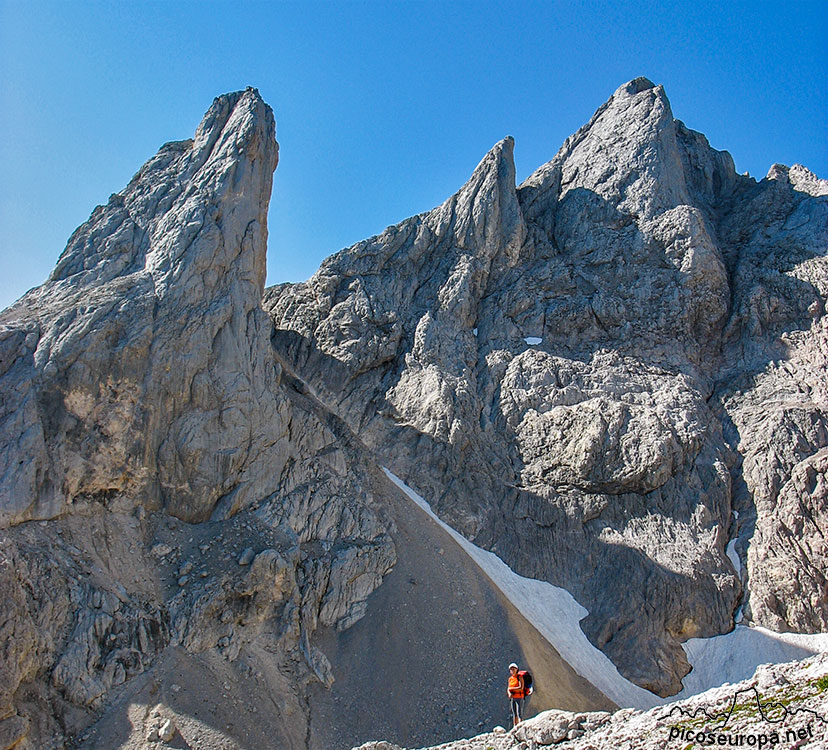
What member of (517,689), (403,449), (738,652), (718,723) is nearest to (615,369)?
(403,449)

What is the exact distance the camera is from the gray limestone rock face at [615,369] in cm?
2966

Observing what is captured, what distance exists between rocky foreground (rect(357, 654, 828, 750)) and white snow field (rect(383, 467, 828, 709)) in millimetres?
15506

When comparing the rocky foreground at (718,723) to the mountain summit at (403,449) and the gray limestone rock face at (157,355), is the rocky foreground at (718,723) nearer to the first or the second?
the mountain summit at (403,449)

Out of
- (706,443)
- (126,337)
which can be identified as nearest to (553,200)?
(706,443)

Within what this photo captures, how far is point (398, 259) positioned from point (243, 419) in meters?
19.0

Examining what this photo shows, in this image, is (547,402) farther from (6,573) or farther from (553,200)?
(6,573)

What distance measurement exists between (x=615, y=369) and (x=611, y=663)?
16.0 meters

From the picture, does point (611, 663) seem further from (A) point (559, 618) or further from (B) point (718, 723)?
(B) point (718, 723)

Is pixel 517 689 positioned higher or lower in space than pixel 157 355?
lower

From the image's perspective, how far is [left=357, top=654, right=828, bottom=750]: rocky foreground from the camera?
9.09 meters

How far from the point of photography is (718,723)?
10078 mm

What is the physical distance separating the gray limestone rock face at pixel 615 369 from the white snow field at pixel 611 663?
0.54 meters

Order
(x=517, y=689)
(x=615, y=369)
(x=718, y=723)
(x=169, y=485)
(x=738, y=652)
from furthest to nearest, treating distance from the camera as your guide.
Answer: (x=615, y=369), (x=738, y=652), (x=169, y=485), (x=517, y=689), (x=718, y=723)

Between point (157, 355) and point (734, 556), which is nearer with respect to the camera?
point (157, 355)
